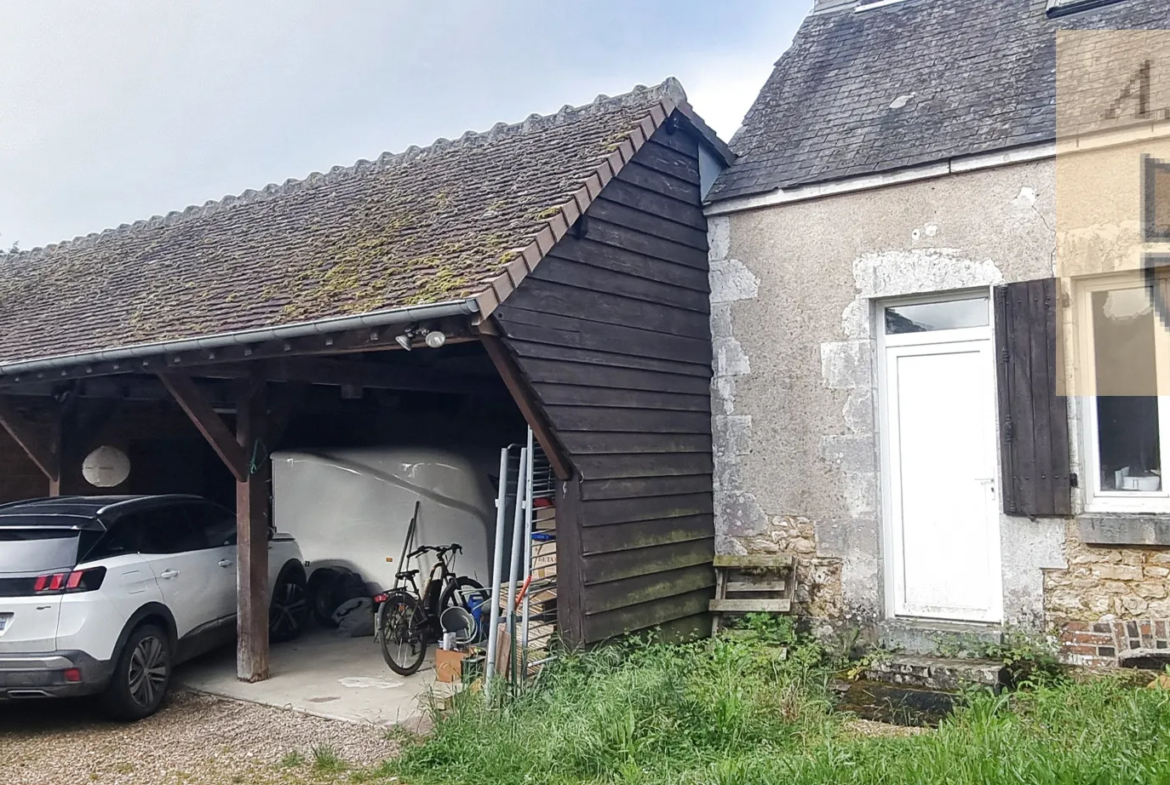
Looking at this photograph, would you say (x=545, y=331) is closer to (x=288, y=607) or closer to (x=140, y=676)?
(x=140, y=676)

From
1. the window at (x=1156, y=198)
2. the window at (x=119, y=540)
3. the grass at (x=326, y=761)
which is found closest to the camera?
the grass at (x=326, y=761)

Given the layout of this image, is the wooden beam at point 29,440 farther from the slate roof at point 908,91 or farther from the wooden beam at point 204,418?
the slate roof at point 908,91

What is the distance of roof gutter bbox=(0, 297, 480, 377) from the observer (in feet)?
19.5

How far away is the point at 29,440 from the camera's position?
9.72m

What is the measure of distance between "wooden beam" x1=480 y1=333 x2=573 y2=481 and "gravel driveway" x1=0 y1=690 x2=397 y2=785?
2095 mm

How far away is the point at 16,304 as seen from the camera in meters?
11.1

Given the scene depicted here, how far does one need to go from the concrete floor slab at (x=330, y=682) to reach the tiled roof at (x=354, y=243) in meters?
2.77

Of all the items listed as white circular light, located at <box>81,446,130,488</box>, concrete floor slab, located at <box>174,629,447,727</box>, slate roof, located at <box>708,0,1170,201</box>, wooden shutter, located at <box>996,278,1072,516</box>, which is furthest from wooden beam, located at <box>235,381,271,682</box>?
wooden shutter, located at <box>996,278,1072,516</box>

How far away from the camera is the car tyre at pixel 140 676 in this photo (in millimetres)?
6836

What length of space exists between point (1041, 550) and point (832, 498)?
4.99ft

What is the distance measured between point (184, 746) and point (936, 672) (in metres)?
4.99

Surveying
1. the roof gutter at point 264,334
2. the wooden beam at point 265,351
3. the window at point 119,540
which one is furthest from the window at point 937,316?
the window at point 119,540

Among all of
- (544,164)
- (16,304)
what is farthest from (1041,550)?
(16,304)

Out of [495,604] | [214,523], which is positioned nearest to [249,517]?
[214,523]
